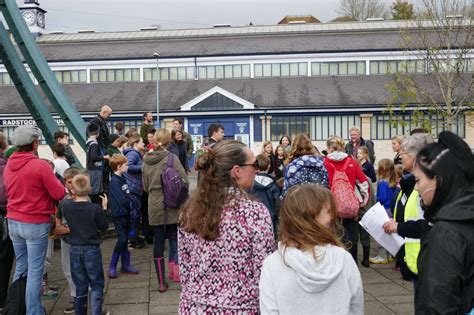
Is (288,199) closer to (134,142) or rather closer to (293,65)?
(134,142)

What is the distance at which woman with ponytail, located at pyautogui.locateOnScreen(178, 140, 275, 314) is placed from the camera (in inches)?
121

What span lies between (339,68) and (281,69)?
13.4 ft

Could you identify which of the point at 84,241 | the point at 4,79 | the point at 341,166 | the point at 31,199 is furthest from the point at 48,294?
the point at 4,79

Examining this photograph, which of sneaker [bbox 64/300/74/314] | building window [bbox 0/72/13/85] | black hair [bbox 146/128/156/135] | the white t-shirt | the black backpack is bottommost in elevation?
sneaker [bbox 64/300/74/314]

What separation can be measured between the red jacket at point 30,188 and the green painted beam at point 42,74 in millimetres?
5267

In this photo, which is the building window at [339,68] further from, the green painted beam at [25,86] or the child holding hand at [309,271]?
the child holding hand at [309,271]

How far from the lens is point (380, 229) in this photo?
4.70m

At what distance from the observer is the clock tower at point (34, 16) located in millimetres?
49250

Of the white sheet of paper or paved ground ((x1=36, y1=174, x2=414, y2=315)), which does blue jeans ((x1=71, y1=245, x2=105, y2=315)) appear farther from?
the white sheet of paper

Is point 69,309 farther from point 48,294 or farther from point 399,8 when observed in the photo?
point 399,8

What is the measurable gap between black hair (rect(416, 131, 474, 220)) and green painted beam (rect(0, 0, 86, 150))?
8740mm

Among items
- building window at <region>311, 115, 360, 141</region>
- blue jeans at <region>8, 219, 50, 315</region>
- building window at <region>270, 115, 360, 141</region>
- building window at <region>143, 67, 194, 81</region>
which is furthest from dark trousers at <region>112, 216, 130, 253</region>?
building window at <region>143, 67, 194, 81</region>

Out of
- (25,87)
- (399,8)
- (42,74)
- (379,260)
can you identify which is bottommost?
(379,260)

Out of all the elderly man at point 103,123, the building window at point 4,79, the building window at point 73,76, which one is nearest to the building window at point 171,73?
the building window at point 73,76
